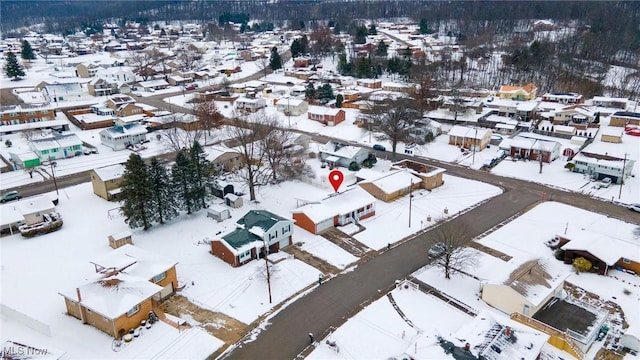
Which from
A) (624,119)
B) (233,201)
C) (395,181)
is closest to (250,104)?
(233,201)

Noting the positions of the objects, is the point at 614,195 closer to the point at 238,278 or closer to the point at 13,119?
the point at 238,278

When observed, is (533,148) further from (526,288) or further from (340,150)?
(526,288)

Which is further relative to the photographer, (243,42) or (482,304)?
(243,42)

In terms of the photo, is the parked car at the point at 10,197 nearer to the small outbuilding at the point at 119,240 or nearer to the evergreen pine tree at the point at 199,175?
the small outbuilding at the point at 119,240

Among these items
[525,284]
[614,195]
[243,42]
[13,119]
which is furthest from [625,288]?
[243,42]

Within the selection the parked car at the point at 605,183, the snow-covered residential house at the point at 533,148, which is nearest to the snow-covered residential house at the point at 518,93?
the snow-covered residential house at the point at 533,148

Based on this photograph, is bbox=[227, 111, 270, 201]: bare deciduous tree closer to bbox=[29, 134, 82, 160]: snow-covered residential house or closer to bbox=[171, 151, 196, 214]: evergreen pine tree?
bbox=[171, 151, 196, 214]: evergreen pine tree
